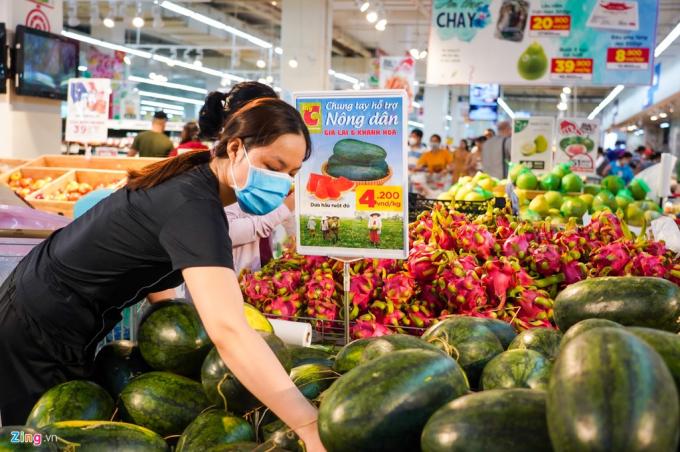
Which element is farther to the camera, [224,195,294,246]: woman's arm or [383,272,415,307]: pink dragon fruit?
[224,195,294,246]: woman's arm

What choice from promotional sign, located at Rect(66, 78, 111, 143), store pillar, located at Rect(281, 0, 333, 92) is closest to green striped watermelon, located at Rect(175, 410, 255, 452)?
promotional sign, located at Rect(66, 78, 111, 143)

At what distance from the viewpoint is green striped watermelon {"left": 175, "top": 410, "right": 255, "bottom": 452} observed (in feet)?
4.29

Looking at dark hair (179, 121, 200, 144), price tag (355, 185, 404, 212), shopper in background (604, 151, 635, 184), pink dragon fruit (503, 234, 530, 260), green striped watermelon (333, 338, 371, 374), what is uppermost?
dark hair (179, 121, 200, 144)

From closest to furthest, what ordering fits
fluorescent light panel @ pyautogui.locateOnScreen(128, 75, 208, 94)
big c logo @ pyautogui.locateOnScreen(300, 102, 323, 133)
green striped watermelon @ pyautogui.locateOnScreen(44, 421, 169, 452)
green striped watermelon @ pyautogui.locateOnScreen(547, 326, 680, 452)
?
1. green striped watermelon @ pyautogui.locateOnScreen(547, 326, 680, 452)
2. green striped watermelon @ pyautogui.locateOnScreen(44, 421, 169, 452)
3. big c logo @ pyautogui.locateOnScreen(300, 102, 323, 133)
4. fluorescent light panel @ pyautogui.locateOnScreen(128, 75, 208, 94)

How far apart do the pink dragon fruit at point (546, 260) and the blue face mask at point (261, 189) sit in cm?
109

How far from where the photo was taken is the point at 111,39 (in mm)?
20484

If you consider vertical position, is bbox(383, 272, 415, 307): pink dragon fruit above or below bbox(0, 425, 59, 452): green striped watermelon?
above

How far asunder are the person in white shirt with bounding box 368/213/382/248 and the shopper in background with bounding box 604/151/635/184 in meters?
11.3

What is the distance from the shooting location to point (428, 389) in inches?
43.4

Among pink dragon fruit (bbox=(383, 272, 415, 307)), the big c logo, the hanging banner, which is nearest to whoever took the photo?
the big c logo

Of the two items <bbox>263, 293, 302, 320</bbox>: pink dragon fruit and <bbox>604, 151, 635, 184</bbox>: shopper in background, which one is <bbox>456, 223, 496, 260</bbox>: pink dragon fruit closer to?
<bbox>263, 293, 302, 320</bbox>: pink dragon fruit

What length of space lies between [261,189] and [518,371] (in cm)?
78

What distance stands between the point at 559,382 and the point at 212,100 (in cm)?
159

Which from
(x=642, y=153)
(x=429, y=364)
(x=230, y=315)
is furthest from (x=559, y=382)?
(x=642, y=153)
